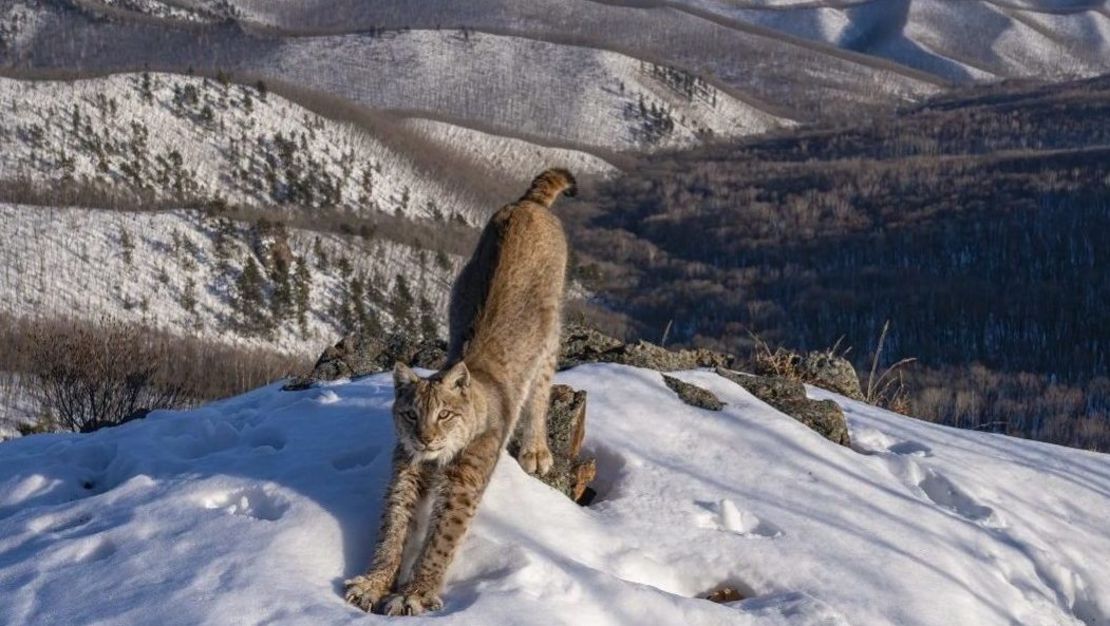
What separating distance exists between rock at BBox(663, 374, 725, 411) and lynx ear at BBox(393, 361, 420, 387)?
2.99 m

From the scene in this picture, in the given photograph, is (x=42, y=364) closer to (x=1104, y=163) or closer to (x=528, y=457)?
(x=528, y=457)

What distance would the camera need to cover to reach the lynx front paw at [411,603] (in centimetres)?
497

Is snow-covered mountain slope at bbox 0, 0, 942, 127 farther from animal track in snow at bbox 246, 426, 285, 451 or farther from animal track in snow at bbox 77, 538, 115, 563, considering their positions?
animal track in snow at bbox 77, 538, 115, 563

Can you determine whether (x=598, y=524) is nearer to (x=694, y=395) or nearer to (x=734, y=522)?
(x=734, y=522)

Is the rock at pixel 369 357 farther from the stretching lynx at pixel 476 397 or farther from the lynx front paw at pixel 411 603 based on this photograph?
the lynx front paw at pixel 411 603

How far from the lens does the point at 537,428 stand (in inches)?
278

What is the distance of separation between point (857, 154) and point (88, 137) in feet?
196

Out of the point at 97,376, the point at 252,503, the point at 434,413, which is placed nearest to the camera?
the point at 434,413

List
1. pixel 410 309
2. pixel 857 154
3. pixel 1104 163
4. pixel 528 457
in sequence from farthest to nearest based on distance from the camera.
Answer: pixel 857 154 → pixel 1104 163 → pixel 410 309 → pixel 528 457

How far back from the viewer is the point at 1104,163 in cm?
5856

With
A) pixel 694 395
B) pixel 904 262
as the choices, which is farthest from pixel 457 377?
pixel 904 262

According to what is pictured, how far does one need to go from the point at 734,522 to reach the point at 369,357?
3.96m

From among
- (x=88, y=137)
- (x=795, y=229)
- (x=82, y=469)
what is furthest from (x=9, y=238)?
(x=795, y=229)

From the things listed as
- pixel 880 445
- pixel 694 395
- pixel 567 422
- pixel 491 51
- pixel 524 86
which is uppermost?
pixel 567 422
